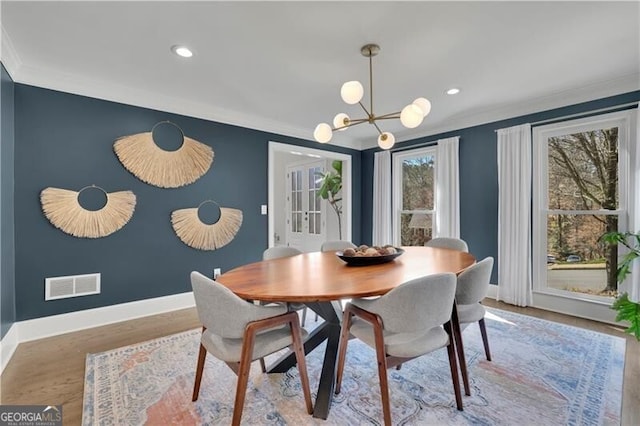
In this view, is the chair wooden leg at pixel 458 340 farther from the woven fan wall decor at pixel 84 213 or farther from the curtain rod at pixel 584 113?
the woven fan wall decor at pixel 84 213

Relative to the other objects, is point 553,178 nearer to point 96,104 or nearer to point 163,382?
point 163,382

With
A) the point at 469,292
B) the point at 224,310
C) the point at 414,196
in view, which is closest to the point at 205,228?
the point at 224,310

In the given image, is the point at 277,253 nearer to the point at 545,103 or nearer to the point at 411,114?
the point at 411,114

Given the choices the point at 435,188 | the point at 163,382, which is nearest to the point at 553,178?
the point at 435,188

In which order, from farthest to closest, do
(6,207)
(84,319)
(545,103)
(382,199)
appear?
(382,199) → (545,103) → (84,319) → (6,207)

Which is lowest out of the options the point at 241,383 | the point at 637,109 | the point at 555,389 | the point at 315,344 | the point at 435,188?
the point at 555,389

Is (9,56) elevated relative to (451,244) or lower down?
elevated

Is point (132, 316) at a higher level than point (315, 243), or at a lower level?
lower

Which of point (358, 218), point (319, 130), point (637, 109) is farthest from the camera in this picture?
point (358, 218)

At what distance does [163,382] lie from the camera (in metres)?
2.00

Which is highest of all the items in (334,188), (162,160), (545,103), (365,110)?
(545,103)

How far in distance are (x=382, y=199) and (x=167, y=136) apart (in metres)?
3.32

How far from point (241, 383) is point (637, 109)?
4009mm

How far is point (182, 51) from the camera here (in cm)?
236
